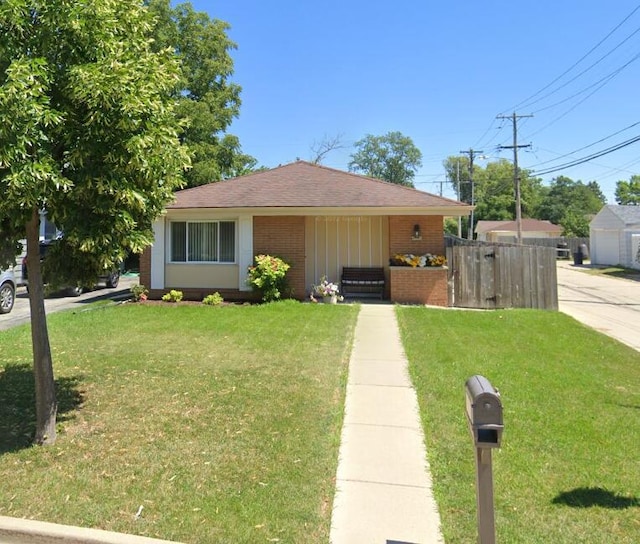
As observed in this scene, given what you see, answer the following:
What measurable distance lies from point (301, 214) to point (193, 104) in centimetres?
1507

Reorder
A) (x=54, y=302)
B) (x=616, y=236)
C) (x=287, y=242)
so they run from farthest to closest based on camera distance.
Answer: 1. (x=616, y=236)
2. (x=54, y=302)
3. (x=287, y=242)

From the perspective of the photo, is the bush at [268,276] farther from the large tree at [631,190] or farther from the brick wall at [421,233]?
the large tree at [631,190]

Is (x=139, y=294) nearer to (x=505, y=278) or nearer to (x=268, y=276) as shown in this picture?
(x=268, y=276)

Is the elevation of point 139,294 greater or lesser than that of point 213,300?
greater

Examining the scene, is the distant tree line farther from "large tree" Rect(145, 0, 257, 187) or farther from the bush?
the bush

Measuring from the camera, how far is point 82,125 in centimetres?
375

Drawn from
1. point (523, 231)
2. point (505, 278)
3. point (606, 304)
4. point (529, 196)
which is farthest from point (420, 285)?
point (529, 196)

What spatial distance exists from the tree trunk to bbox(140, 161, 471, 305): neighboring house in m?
8.73

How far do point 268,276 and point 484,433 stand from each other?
10558mm

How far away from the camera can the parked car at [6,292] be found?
12078mm

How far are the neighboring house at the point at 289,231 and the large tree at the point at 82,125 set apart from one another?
9.03 m

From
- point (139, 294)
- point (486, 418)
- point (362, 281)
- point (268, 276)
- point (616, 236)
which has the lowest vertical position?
point (486, 418)

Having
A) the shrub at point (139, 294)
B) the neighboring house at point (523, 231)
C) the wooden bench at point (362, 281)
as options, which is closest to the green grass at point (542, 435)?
the wooden bench at point (362, 281)

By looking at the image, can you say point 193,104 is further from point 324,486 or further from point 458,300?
point 324,486
